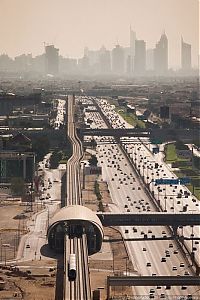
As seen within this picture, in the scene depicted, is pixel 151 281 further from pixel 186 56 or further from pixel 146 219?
pixel 186 56

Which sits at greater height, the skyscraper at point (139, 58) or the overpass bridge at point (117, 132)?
the skyscraper at point (139, 58)

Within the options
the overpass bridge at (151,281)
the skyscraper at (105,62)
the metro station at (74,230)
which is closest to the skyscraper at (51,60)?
the skyscraper at (105,62)

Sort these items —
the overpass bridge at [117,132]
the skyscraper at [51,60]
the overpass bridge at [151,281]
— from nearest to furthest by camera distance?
the overpass bridge at [151,281]
the overpass bridge at [117,132]
the skyscraper at [51,60]

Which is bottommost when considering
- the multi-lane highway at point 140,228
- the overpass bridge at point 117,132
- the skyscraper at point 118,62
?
the multi-lane highway at point 140,228

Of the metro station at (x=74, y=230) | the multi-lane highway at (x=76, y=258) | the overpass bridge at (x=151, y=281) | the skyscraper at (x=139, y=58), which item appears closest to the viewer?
the multi-lane highway at (x=76, y=258)

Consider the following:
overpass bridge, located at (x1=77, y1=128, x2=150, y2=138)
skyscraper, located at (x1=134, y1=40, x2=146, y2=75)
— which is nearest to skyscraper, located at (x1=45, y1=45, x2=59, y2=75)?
skyscraper, located at (x1=134, y1=40, x2=146, y2=75)

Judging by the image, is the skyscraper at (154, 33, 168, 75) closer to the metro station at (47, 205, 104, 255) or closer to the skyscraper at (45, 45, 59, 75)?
the skyscraper at (45, 45, 59, 75)

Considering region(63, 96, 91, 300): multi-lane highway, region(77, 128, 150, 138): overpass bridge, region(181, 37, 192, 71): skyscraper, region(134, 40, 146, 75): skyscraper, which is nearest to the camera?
region(63, 96, 91, 300): multi-lane highway

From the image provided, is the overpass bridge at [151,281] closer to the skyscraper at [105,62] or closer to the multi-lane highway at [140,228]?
the multi-lane highway at [140,228]
